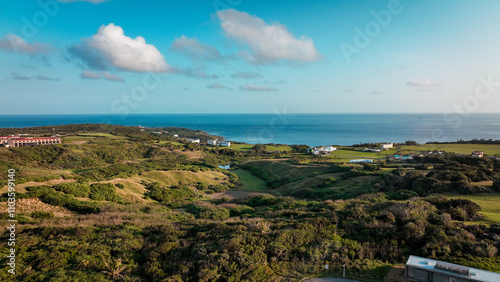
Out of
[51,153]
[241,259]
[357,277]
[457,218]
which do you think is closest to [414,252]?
[357,277]

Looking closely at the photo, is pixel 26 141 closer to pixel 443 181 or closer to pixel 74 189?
pixel 74 189

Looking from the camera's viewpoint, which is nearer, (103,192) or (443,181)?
(443,181)

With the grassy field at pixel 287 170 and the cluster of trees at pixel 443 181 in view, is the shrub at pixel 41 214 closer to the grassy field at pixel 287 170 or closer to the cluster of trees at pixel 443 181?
the cluster of trees at pixel 443 181

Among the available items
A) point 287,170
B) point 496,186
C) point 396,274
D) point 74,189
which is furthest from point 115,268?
point 287,170

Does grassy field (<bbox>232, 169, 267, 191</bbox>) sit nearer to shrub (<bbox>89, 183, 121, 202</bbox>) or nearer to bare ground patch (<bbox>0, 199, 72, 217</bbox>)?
shrub (<bbox>89, 183, 121, 202</bbox>)

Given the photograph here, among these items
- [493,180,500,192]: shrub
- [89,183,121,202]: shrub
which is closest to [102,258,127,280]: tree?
[89,183,121,202]: shrub

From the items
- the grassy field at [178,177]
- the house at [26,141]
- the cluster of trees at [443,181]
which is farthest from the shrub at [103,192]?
the house at [26,141]
